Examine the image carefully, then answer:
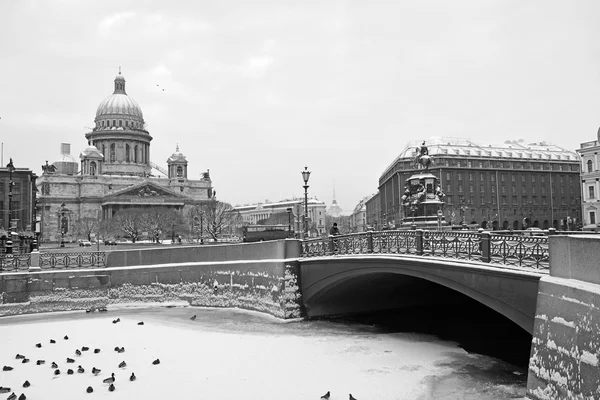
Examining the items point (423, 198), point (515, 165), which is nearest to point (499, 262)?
point (423, 198)

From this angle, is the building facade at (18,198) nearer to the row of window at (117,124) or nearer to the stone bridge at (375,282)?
the stone bridge at (375,282)

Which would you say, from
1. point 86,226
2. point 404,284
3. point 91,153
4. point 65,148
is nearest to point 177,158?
point 91,153

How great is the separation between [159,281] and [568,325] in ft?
70.5

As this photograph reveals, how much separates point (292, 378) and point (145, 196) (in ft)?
322

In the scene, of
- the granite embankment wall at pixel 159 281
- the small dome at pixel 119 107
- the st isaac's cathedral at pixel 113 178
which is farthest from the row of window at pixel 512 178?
the small dome at pixel 119 107

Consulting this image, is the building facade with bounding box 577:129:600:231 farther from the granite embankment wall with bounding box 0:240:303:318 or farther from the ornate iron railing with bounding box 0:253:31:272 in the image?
the ornate iron railing with bounding box 0:253:31:272

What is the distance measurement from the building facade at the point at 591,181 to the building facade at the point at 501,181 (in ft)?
87.7

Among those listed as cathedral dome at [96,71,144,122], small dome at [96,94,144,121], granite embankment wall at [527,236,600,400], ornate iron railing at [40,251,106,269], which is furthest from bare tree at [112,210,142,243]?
granite embankment wall at [527,236,600,400]

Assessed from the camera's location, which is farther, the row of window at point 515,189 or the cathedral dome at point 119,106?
the cathedral dome at point 119,106

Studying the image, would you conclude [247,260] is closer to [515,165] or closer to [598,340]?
[598,340]

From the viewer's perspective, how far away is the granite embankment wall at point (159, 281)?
2591cm

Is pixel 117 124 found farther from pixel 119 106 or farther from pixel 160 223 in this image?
pixel 160 223

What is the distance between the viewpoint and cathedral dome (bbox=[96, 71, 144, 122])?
122562mm

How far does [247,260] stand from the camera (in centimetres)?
2650
